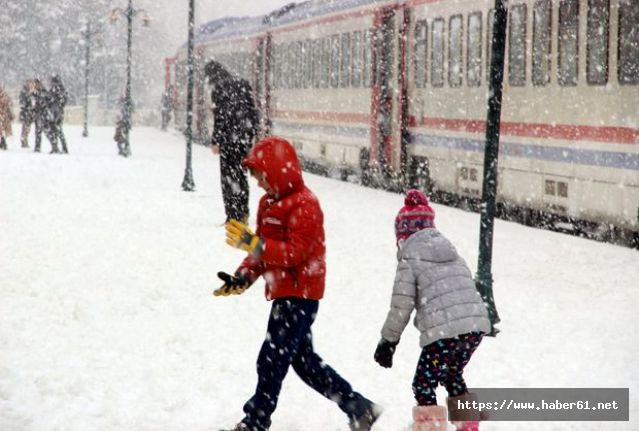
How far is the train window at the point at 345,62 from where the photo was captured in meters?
22.8

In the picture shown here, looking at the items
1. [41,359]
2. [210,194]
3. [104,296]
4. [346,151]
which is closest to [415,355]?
[41,359]

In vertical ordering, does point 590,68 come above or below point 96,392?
above

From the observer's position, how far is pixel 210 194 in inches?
776

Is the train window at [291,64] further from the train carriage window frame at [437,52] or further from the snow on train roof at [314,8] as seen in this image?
the train carriage window frame at [437,52]

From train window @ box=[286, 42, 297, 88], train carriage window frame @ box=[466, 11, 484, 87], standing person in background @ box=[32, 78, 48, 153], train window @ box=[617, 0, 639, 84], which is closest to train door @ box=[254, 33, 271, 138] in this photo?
train window @ box=[286, 42, 297, 88]

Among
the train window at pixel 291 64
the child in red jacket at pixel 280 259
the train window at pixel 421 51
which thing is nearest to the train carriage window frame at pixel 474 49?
the train window at pixel 421 51

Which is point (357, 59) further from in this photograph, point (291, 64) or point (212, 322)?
point (212, 322)

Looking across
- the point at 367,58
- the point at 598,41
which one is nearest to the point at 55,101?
the point at 367,58

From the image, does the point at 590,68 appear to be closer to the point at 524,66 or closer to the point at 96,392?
the point at 524,66

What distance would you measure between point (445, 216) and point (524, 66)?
245 centimetres

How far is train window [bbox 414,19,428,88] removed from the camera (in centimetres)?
1884

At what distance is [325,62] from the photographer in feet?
79.9

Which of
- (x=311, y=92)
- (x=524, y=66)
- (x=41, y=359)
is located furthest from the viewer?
(x=311, y=92)

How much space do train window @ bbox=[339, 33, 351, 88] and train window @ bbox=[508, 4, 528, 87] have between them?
7610 millimetres
